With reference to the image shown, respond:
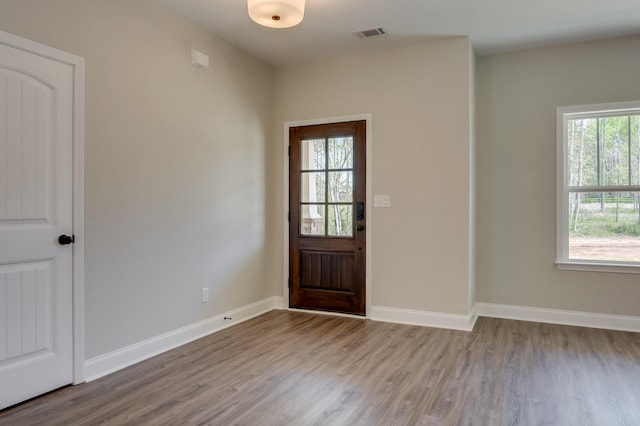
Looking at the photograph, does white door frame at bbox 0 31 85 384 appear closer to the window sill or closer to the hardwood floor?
the hardwood floor

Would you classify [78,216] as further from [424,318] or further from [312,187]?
A: [424,318]

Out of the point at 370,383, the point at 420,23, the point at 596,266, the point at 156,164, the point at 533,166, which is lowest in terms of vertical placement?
the point at 370,383

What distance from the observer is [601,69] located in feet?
13.4

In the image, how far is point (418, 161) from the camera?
423 centimetres

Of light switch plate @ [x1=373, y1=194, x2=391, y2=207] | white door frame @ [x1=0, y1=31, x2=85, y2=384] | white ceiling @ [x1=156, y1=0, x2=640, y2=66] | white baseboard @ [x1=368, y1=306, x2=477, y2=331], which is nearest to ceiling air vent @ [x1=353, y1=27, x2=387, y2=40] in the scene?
white ceiling @ [x1=156, y1=0, x2=640, y2=66]

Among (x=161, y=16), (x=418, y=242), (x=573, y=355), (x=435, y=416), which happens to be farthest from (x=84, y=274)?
(x=573, y=355)

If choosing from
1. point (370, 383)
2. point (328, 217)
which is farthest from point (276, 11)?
point (370, 383)

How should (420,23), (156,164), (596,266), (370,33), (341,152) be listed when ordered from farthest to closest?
1. (341,152)
2. (596,266)
3. (370,33)
4. (420,23)
5. (156,164)

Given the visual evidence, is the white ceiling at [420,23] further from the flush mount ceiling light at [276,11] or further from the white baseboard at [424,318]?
the white baseboard at [424,318]

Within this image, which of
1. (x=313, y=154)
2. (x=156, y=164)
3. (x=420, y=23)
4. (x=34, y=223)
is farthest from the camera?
(x=313, y=154)

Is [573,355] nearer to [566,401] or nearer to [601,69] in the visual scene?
[566,401]

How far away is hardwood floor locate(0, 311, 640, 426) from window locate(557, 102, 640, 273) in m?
0.77

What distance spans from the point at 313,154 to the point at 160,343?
250 cm

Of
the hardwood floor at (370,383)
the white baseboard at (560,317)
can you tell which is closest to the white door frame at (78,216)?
the hardwood floor at (370,383)
